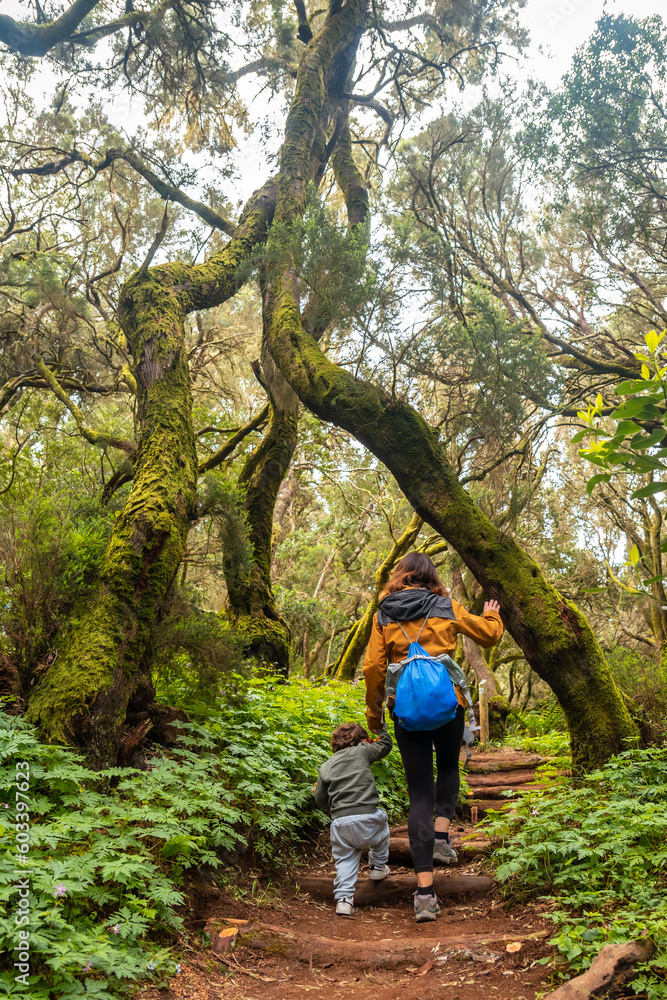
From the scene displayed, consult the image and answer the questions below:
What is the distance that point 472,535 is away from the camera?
5688 millimetres

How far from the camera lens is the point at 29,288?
9.80 m

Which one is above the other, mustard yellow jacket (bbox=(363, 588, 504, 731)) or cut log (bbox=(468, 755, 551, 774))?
mustard yellow jacket (bbox=(363, 588, 504, 731))

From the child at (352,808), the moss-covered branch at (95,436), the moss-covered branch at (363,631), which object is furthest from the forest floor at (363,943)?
the moss-covered branch at (363,631)

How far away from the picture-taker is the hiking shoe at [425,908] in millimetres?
3795

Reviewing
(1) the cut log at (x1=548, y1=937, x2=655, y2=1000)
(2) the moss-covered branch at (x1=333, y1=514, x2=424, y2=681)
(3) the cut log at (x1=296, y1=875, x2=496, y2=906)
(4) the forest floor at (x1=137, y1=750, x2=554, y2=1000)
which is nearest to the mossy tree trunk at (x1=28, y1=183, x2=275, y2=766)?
(4) the forest floor at (x1=137, y1=750, x2=554, y2=1000)

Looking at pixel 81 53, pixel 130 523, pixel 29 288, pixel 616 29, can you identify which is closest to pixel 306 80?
pixel 81 53

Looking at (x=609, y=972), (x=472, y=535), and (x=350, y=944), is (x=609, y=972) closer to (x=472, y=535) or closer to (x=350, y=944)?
(x=350, y=944)

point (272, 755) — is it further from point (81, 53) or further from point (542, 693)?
point (542, 693)

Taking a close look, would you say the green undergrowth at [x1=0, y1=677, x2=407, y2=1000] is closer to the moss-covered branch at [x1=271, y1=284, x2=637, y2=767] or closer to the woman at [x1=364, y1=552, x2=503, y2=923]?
the woman at [x1=364, y1=552, x2=503, y2=923]

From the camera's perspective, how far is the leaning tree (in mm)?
4965

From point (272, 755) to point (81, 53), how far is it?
420 inches

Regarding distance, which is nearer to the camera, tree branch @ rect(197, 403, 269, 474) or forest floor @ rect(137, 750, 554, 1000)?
forest floor @ rect(137, 750, 554, 1000)

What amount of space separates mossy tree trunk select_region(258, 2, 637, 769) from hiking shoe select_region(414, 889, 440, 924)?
197cm

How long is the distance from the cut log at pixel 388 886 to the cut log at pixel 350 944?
58 cm
